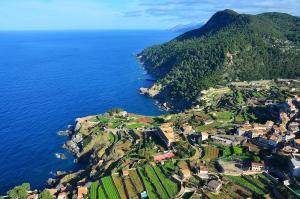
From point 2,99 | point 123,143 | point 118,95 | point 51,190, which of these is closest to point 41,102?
point 2,99

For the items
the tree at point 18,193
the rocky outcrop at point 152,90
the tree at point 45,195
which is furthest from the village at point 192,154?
the rocky outcrop at point 152,90

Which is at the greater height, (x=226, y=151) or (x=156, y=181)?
(x=226, y=151)

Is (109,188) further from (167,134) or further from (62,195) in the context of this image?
(167,134)

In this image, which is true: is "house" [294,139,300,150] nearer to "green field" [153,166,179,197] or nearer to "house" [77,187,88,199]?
"green field" [153,166,179,197]

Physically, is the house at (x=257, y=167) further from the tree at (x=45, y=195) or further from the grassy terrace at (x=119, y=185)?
the tree at (x=45, y=195)

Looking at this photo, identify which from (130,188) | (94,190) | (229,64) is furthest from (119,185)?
(229,64)

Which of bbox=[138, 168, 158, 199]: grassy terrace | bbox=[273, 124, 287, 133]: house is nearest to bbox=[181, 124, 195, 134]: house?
bbox=[273, 124, 287, 133]: house
